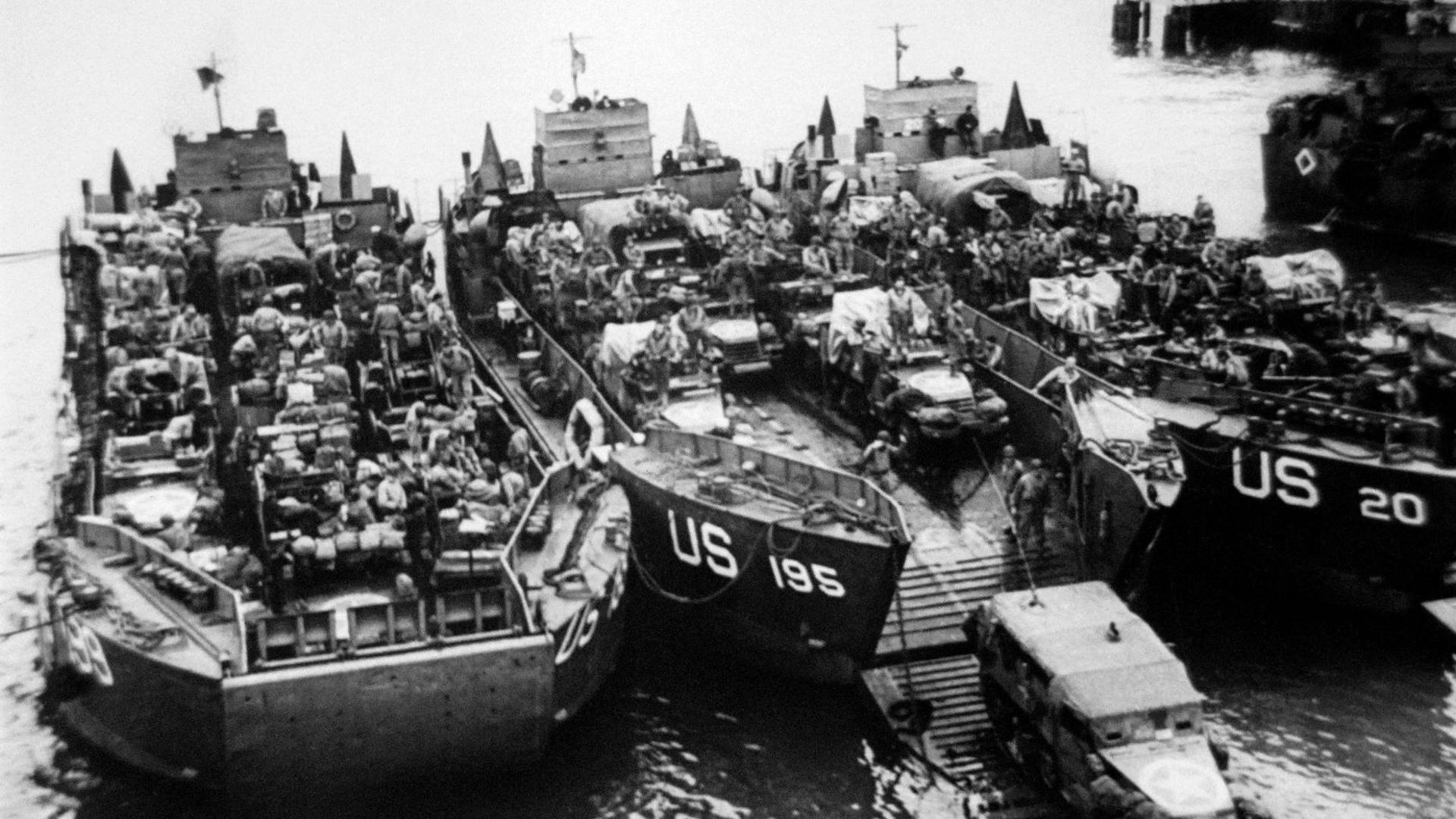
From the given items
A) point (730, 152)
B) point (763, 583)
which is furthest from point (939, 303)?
point (730, 152)

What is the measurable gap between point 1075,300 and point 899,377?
4205mm

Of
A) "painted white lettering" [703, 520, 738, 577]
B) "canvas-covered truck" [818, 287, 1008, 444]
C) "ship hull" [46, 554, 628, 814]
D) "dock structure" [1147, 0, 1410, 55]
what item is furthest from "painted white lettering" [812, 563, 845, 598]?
"dock structure" [1147, 0, 1410, 55]

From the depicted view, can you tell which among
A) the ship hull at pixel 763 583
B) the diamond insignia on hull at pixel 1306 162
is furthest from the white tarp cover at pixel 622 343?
the diamond insignia on hull at pixel 1306 162

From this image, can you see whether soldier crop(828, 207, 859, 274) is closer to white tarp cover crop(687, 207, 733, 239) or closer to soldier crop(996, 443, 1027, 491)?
white tarp cover crop(687, 207, 733, 239)

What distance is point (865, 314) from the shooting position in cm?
2561

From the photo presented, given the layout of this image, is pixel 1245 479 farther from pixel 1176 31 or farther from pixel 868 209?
pixel 1176 31

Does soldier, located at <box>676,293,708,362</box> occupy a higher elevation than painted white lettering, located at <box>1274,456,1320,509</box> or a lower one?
higher

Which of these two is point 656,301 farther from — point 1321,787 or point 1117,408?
point 1321,787

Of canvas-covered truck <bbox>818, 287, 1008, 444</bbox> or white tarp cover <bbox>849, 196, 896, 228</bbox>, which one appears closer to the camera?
canvas-covered truck <bbox>818, 287, 1008, 444</bbox>

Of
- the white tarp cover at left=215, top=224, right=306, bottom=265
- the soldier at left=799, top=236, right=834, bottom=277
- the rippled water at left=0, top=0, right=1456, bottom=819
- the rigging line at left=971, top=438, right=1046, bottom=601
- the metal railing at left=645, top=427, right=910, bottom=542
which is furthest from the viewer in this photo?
the white tarp cover at left=215, top=224, right=306, bottom=265

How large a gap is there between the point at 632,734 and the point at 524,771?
160 centimetres

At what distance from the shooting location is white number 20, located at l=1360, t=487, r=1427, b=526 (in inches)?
761

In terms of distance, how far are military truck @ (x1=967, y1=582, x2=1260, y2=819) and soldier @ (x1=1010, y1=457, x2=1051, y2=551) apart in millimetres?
2778

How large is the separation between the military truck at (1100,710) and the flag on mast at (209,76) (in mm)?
23312
